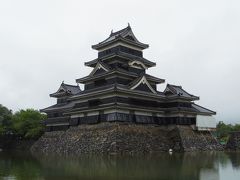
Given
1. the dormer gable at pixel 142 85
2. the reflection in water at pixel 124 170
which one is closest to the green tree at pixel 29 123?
the dormer gable at pixel 142 85

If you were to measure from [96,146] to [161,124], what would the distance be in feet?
34.2

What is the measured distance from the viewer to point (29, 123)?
5294 cm

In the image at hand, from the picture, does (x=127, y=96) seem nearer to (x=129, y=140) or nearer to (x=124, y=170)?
(x=129, y=140)

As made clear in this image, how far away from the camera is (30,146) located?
168 feet

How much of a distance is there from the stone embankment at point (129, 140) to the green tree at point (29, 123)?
394 inches

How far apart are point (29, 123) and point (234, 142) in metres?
33.5

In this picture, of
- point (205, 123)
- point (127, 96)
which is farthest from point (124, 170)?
point (205, 123)

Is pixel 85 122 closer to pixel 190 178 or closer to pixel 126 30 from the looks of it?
pixel 126 30

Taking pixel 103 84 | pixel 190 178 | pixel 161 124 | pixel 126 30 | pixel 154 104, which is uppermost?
pixel 126 30

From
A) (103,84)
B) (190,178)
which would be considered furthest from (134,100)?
(190,178)

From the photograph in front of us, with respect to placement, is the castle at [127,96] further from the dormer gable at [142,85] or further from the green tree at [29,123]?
the green tree at [29,123]

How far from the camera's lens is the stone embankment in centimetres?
3238

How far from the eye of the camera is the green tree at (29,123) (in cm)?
5181

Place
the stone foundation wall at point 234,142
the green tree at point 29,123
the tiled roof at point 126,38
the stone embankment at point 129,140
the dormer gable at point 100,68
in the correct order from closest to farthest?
the stone embankment at point 129,140 → the dormer gable at point 100,68 → the stone foundation wall at point 234,142 → the tiled roof at point 126,38 → the green tree at point 29,123
